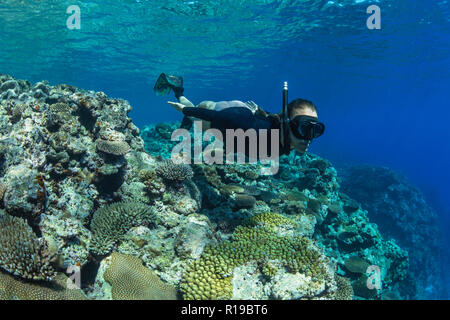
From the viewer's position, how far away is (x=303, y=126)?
4.42 meters

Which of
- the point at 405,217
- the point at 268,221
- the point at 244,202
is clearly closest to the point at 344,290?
the point at 268,221

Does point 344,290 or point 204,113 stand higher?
point 204,113

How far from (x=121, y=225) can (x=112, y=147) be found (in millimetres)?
2093

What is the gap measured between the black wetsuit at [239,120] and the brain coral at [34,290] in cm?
356

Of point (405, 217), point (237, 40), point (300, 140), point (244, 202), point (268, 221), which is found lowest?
point (405, 217)

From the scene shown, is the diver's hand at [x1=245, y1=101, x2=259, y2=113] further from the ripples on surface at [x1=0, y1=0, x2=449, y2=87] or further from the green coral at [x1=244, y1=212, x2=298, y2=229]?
the ripples on surface at [x1=0, y1=0, x2=449, y2=87]

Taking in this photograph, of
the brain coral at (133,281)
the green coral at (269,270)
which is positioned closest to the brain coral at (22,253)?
the brain coral at (133,281)

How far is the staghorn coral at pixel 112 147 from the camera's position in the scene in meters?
6.31

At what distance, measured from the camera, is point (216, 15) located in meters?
21.0

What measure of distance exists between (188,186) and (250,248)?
2481 millimetres

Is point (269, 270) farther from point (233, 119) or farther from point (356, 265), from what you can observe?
point (356, 265)

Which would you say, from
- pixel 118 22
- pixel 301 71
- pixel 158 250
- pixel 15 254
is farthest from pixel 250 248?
pixel 301 71

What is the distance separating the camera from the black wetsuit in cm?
484
